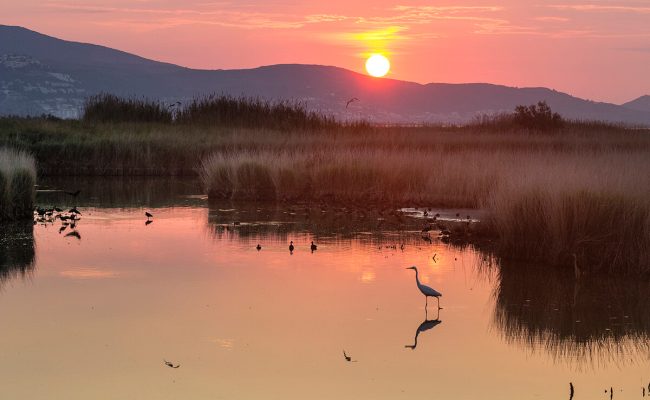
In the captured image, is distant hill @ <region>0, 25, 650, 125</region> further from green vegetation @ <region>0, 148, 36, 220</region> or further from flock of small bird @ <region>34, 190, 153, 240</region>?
green vegetation @ <region>0, 148, 36, 220</region>

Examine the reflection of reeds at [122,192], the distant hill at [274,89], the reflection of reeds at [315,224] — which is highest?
the distant hill at [274,89]

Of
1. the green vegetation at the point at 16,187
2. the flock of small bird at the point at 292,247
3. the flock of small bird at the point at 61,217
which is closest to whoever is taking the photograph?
the flock of small bird at the point at 292,247

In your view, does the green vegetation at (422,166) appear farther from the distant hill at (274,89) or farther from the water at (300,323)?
the distant hill at (274,89)

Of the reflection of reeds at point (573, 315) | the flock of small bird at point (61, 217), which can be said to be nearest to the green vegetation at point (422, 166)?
the reflection of reeds at point (573, 315)

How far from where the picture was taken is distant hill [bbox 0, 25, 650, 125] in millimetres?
155625

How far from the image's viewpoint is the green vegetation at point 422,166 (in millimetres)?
14531

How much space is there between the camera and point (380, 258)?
15477 mm

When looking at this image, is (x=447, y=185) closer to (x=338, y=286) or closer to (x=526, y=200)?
(x=526, y=200)

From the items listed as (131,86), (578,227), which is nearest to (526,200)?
(578,227)

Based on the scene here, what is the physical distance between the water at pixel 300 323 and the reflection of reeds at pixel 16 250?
0.18 ft

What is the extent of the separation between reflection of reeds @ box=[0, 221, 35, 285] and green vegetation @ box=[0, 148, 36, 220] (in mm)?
A: 572

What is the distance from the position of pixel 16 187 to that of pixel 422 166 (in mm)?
9832

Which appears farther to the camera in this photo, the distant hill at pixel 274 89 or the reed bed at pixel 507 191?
the distant hill at pixel 274 89

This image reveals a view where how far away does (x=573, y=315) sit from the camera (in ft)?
38.7
